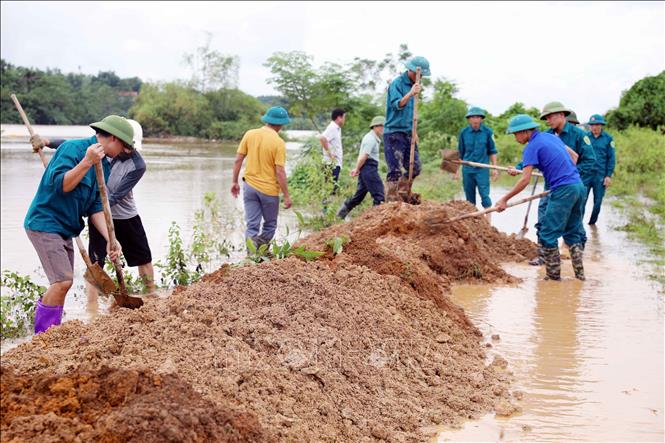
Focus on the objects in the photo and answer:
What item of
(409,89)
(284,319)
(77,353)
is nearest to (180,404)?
(77,353)

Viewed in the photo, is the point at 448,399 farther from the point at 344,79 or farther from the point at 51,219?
the point at 344,79

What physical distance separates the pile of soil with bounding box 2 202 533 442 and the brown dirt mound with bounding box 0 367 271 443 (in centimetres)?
16

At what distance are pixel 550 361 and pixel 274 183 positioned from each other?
3.99 metres

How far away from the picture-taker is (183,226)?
1220 cm

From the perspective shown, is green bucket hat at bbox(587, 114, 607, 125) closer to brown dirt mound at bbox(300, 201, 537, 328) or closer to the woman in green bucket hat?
brown dirt mound at bbox(300, 201, 537, 328)

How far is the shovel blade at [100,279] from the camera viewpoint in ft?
16.3

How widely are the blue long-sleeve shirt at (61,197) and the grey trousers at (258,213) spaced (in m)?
3.35

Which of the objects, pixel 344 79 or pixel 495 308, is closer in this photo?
pixel 495 308

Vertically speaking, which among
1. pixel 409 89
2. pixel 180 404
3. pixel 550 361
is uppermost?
pixel 409 89

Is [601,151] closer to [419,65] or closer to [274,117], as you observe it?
[419,65]

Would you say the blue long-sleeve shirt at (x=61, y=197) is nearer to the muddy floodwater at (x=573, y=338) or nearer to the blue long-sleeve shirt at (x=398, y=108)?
the muddy floodwater at (x=573, y=338)

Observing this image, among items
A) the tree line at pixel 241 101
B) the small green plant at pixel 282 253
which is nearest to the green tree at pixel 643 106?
the tree line at pixel 241 101

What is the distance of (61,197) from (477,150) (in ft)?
24.6

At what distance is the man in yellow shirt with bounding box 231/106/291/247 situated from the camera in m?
8.07
